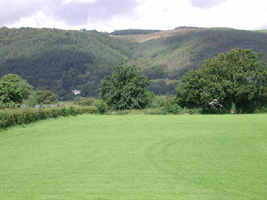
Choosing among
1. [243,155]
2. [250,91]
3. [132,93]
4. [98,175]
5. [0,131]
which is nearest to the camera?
[98,175]

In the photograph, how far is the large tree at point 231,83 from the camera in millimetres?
44938

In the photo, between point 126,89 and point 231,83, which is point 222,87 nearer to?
point 231,83

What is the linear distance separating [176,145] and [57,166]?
22.9 feet

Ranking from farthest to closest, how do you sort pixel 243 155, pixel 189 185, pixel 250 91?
pixel 250 91, pixel 243 155, pixel 189 185

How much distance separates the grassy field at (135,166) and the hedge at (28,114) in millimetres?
2665

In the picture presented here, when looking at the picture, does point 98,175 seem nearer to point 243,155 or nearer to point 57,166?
point 57,166

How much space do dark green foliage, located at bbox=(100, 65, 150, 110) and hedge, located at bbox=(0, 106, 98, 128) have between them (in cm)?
1674

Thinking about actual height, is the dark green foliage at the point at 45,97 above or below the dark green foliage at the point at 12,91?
below

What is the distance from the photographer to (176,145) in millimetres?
17547

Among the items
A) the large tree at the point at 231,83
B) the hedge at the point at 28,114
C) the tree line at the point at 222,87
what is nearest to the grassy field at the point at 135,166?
the hedge at the point at 28,114

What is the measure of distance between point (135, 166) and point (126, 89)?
42.4m

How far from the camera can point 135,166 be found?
1263 centimetres

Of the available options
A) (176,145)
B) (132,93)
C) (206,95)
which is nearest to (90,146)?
(176,145)

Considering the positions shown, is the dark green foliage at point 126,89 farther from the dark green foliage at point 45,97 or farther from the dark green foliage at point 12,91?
the dark green foliage at point 45,97
